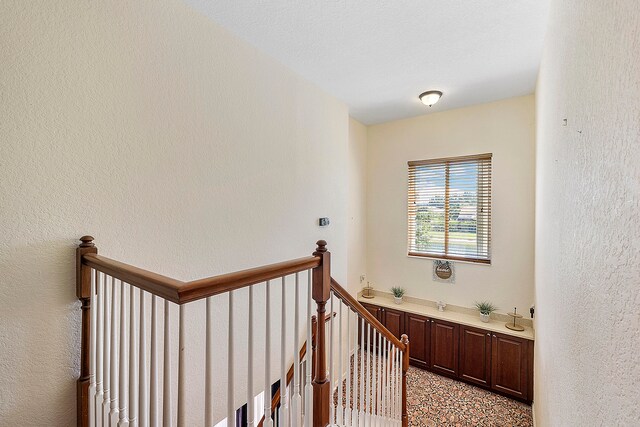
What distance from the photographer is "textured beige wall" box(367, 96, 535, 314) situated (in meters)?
3.33

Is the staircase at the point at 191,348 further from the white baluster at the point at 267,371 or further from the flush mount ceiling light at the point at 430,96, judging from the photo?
the flush mount ceiling light at the point at 430,96

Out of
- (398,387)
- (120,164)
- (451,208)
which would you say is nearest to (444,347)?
(398,387)

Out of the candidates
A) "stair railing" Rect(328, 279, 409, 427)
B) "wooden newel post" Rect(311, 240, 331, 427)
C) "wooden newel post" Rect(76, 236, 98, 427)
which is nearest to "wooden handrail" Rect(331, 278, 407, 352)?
"stair railing" Rect(328, 279, 409, 427)

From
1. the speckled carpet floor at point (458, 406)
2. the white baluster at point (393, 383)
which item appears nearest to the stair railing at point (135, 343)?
the white baluster at point (393, 383)

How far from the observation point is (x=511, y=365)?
3105 millimetres

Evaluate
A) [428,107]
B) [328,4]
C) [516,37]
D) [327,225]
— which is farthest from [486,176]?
[328,4]

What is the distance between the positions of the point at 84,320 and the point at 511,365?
12.5 feet

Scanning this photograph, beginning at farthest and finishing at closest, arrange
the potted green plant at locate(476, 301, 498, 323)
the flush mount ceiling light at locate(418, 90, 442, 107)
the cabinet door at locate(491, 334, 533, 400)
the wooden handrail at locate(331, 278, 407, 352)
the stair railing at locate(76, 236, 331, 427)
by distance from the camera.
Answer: the potted green plant at locate(476, 301, 498, 323) < the flush mount ceiling light at locate(418, 90, 442, 107) < the cabinet door at locate(491, 334, 533, 400) < the wooden handrail at locate(331, 278, 407, 352) < the stair railing at locate(76, 236, 331, 427)

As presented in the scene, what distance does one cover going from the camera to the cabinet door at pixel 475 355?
3254 mm

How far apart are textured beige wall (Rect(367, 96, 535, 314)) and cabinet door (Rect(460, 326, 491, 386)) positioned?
0.44 m

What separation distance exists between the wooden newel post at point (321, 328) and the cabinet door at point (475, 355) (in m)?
2.56

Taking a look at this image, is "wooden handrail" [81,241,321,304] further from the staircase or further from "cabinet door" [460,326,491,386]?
"cabinet door" [460,326,491,386]

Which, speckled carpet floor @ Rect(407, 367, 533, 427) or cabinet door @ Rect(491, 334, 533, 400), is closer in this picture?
speckled carpet floor @ Rect(407, 367, 533, 427)

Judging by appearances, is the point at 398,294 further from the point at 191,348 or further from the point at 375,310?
the point at 191,348
